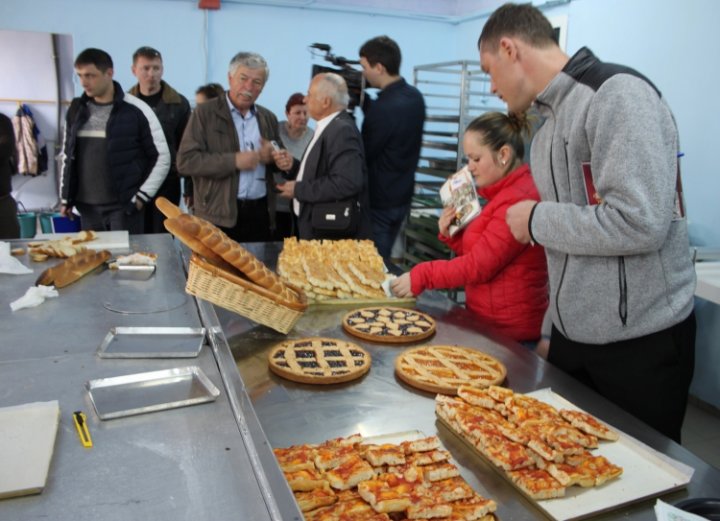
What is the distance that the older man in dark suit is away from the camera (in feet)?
10.9

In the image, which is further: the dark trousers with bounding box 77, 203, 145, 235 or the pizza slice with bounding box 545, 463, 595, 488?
the dark trousers with bounding box 77, 203, 145, 235

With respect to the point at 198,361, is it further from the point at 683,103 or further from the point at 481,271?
the point at 683,103

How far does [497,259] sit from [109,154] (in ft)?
9.56

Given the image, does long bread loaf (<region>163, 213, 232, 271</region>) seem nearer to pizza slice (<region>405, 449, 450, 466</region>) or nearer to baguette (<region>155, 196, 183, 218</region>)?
baguette (<region>155, 196, 183, 218</region>)

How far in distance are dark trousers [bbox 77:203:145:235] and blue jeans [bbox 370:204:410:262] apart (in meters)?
1.70

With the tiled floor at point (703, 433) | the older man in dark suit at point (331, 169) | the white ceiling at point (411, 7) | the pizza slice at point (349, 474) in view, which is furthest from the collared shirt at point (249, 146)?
the white ceiling at point (411, 7)

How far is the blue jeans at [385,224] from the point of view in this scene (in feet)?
14.5

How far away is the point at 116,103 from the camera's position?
4.00 m

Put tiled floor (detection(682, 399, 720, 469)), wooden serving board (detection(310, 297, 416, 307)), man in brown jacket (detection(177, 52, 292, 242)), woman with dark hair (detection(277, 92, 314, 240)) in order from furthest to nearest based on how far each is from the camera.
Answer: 1. woman with dark hair (detection(277, 92, 314, 240))
2. man in brown jacket (detection(177, 52, 292, 242))
3. tiled floor (detection(682, 399, 720, 469))
4. wooden serving board (detection(310, 297, 416, 307))

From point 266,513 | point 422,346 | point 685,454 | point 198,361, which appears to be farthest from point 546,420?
point 198,361

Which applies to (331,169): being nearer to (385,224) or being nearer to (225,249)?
(385,224)

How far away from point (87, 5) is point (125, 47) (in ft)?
1.83

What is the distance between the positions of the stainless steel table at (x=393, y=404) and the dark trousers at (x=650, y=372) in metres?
0.14

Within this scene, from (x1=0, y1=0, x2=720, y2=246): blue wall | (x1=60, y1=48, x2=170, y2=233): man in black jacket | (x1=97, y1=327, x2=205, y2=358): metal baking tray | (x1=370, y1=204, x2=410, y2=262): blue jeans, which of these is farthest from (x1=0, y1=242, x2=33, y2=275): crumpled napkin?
(x1=0, y1=0, x2=720, y2=246): blue wall
